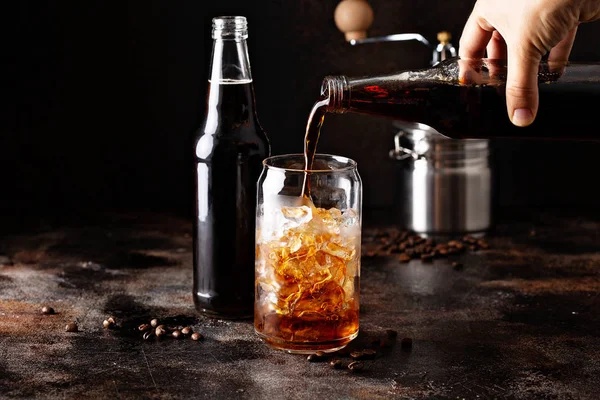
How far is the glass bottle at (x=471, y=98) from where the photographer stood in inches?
53.3

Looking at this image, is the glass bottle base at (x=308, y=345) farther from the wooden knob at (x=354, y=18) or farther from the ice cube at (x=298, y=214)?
the wooden knob at (x=354, y=18)

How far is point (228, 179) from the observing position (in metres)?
1.49

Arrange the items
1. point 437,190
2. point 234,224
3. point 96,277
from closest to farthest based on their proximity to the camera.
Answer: point 234,224 < point 96,277 < point 437,190

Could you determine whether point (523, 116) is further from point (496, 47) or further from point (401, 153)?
point (401, 153)

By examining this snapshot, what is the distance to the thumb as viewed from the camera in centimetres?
128

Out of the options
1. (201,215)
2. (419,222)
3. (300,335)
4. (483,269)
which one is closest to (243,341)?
(300,335)

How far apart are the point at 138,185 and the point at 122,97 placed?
25cm

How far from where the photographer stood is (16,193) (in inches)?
94.8

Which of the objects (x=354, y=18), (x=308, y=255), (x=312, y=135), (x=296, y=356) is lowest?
(x=296, y=356)

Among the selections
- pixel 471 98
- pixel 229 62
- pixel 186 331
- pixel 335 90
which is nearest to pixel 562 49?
pixel 471 98

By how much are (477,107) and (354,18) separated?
930 mm

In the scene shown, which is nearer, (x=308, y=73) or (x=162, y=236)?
(x=162, y=236)

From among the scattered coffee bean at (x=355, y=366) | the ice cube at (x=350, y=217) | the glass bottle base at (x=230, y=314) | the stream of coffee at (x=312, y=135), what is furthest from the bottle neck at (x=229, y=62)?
the scattered coffee bean at (x=355, y=366)

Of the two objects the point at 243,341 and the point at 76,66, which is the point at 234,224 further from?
the point at 76,66
